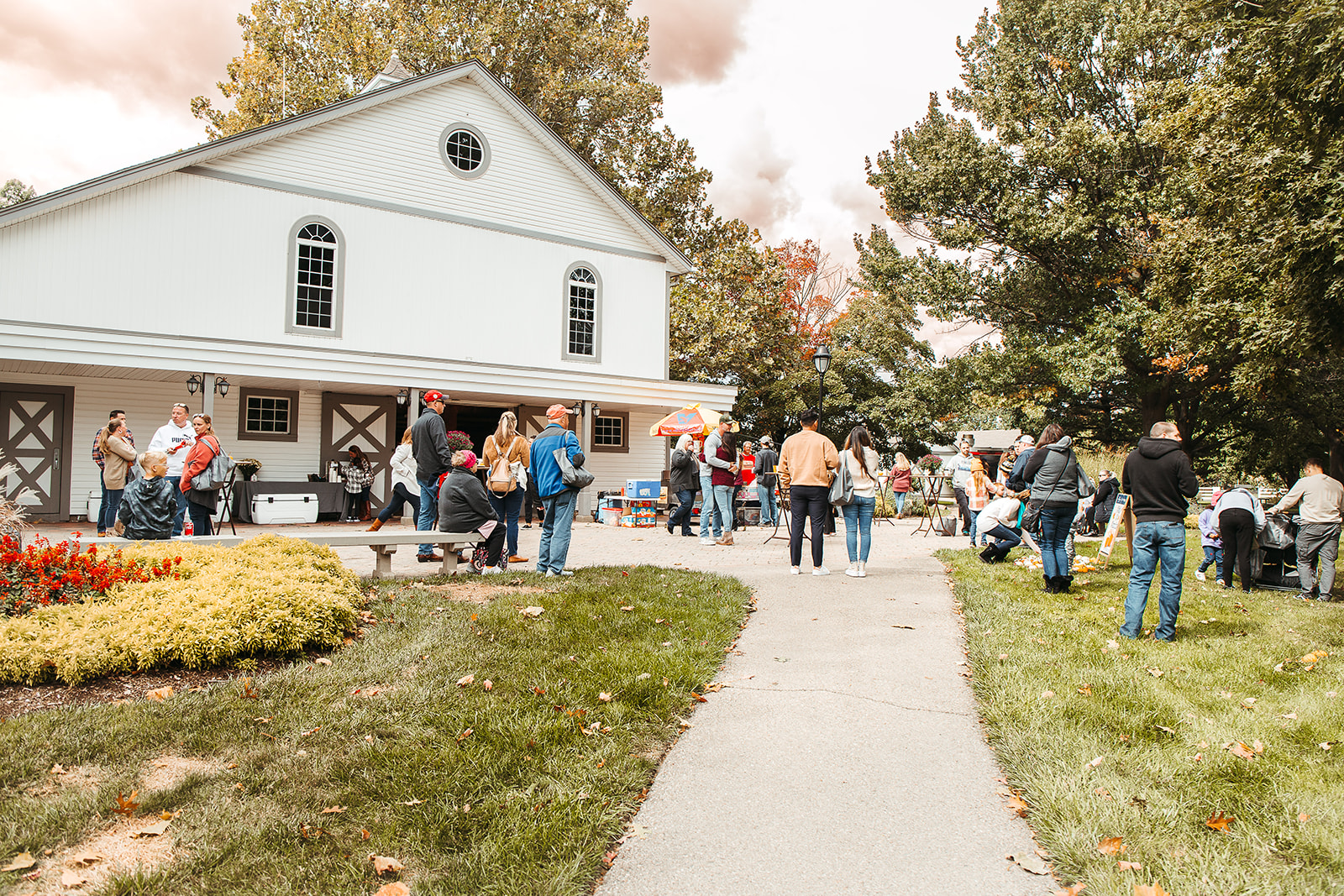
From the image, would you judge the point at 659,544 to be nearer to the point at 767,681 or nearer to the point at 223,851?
the point at 767,681

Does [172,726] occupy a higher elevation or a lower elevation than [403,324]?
lower

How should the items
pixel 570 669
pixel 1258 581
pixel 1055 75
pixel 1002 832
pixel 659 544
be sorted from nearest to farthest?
pixel 1002 832, pixel 570 669, pixel 1258 581, pixel 659 544, pixel 1055 75

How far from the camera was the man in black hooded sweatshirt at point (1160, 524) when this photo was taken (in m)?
6.57

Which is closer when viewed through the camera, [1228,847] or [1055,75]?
[1228,847]

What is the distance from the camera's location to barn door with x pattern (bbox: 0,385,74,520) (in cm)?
1480

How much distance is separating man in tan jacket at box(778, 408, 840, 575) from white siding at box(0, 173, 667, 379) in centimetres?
1049

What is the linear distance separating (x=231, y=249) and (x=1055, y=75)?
25443 mm

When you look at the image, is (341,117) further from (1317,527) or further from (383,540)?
(1317,527)

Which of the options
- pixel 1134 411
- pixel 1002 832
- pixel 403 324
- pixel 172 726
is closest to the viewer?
pixel 1002 832

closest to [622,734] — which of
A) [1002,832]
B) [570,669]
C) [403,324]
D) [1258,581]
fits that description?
[570,669]

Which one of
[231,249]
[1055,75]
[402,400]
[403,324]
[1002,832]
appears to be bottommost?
[1002,832]

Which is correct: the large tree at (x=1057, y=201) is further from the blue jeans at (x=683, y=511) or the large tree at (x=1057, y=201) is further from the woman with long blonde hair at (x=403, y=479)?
the woman with long blonde hair at (x=403, y=479)

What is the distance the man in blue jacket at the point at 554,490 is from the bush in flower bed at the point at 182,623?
2.30 m

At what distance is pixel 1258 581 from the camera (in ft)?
33.6
